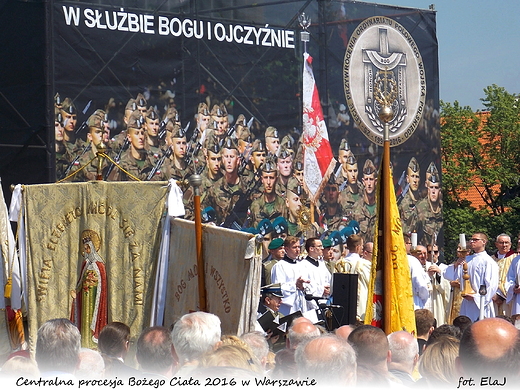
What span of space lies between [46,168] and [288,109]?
15.0ft

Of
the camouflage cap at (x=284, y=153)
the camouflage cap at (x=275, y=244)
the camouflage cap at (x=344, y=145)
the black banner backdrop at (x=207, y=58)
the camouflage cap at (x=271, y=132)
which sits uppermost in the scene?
the black banner backdrop at (x=207, y=58)

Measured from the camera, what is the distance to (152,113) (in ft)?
45.6

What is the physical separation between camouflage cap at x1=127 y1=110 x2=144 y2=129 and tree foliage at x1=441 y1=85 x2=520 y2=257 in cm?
1769

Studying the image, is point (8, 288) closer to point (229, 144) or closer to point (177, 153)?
point (177, 153)

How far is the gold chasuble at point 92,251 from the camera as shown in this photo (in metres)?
8.23

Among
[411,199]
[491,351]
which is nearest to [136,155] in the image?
[411,199]

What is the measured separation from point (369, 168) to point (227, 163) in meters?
3.29

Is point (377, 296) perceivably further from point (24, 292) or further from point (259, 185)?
point (259, 185)

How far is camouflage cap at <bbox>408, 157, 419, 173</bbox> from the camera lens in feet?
57.3

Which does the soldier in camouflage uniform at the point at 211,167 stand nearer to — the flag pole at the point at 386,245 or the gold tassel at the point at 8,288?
the gold tassel at the point at 8,288

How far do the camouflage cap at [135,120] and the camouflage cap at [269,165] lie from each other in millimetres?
2373

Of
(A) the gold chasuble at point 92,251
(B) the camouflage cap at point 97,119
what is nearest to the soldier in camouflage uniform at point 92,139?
(B) the camouflage cap at point 97,119

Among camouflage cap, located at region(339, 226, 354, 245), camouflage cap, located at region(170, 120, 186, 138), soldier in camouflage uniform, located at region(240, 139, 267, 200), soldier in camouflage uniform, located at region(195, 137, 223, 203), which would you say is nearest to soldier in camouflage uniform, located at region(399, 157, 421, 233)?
camouflage cap, located at region(339, 226, 354, 245)

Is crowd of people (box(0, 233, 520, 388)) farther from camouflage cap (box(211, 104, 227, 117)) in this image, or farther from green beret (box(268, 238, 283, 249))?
camouflage cap (box(211, 104, 227, 117))
